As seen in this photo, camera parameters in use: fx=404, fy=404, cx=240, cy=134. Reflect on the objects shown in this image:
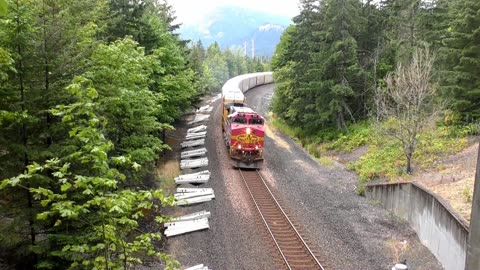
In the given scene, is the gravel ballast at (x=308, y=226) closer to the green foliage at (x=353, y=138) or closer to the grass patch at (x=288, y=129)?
the green foliage at (x=353, y=138)

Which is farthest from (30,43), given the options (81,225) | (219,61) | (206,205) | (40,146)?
(219,61)

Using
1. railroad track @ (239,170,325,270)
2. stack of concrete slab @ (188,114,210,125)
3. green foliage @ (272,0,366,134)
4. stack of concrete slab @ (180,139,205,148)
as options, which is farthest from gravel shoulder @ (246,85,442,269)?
stack of concrete slab @ (188,114,210,125)

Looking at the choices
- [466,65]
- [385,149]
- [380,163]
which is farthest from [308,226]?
[466,65]

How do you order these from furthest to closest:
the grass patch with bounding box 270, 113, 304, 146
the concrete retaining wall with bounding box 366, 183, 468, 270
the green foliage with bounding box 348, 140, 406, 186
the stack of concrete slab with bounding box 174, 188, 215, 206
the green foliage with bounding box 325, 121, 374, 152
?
the grass patch with bounding box 270, 113, 304, 146, the green foliage with bounding box 325, 121, 374, 152, the green foliage with bounding box 348, 140, 406, 186, the stack of concrete slab with bounding box 174, 188, 215, 206, the concrete retaining wall with bounding box 366, 183, 468, 270

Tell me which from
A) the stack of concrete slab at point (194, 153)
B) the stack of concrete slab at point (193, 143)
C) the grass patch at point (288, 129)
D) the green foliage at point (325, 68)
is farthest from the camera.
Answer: the grass patch at point (288, 129)

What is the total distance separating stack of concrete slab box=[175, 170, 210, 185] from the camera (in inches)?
865

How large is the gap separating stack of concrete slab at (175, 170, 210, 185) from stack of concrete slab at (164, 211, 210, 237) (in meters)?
4.11

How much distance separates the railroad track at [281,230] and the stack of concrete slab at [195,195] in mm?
2138

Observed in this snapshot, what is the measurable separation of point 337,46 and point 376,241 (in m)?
18.1

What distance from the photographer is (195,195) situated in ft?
65.1

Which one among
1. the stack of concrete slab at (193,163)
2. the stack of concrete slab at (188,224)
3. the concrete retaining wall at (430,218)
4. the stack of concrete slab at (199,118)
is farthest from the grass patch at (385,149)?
the stack of concrete slab at (199,118)

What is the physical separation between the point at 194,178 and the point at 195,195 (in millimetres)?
2480

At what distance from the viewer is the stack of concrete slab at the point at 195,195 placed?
63.4 ft

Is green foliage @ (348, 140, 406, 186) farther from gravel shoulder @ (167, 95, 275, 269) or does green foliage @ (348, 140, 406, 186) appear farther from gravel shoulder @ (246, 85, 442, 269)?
gravel shoulder @ (167, 95, 275, 269)
